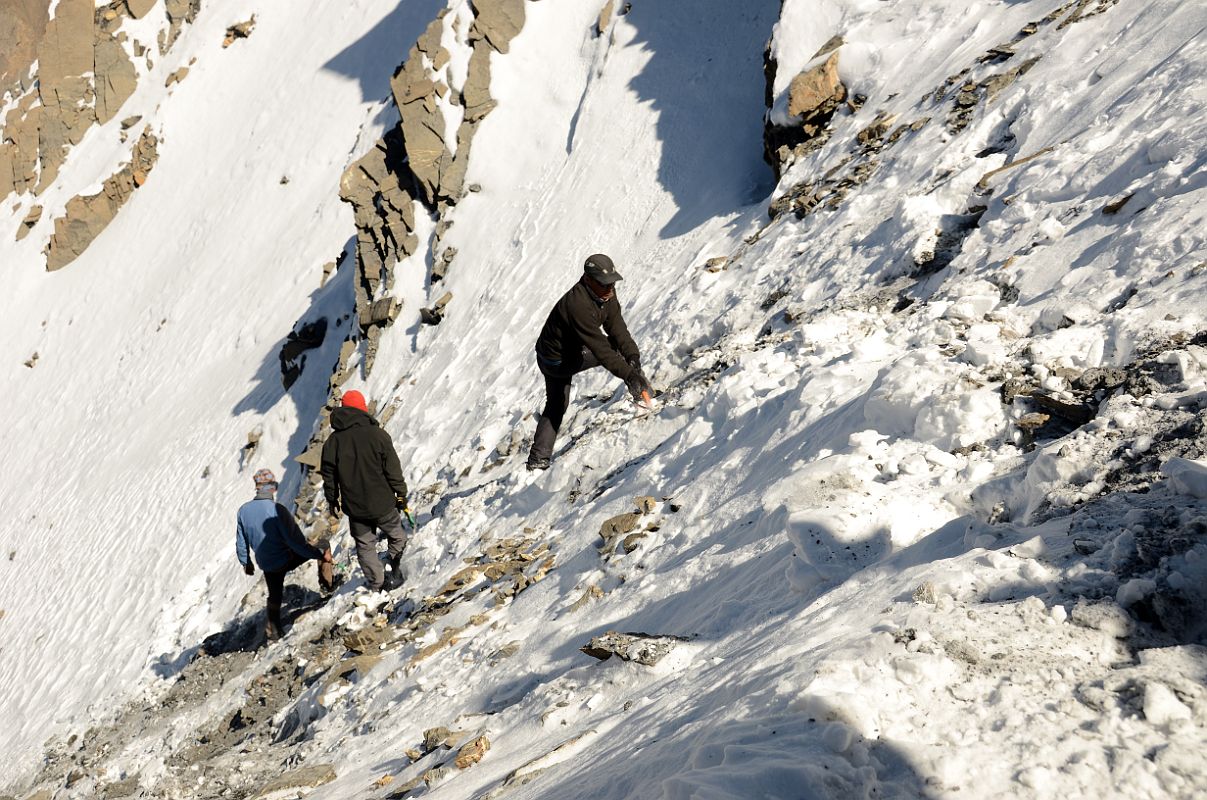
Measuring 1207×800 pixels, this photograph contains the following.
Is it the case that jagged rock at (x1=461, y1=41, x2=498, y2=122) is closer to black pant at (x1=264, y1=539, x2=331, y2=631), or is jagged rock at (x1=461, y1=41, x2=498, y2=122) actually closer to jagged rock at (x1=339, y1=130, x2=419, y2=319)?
jagged rock at (x1=339, y1=130, x2=419, y2=319)

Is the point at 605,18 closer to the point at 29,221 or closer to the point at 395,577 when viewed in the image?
the point at 395,577

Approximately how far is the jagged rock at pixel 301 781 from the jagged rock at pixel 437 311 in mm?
9432

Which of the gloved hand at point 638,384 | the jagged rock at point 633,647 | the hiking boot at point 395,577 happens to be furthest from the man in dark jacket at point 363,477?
the jagged rock at point 633,647

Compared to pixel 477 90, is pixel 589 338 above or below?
below

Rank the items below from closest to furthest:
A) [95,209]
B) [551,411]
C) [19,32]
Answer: [551,411], [95,209], [19,32]

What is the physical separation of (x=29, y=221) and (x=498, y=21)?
2317 cm

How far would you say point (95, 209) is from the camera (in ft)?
90.6

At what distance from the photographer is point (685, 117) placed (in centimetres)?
1313

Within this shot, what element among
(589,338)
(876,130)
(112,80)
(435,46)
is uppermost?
(112,80)

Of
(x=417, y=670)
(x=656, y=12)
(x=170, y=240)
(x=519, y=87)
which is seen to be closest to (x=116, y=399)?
(x=170, y=240)

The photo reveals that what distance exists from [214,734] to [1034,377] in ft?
23.6

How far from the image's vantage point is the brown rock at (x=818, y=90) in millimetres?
10352

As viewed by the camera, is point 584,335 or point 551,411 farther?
point 551,411

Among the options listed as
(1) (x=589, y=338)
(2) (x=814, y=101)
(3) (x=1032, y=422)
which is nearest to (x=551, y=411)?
(1) (x=589, y=338)
